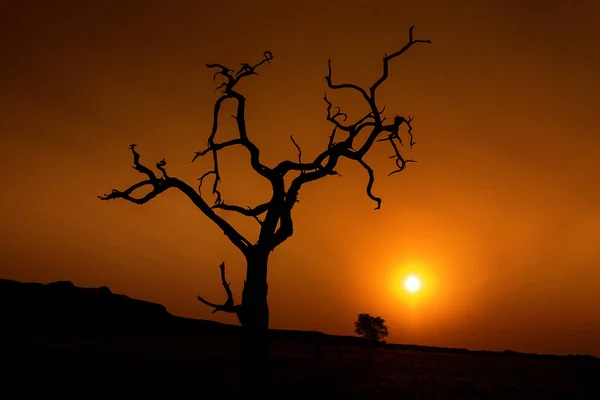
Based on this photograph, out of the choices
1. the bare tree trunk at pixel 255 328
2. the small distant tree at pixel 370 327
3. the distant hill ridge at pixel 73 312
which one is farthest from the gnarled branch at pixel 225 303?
the small distant tree at pixel 370 327

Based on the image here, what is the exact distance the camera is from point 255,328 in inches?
431

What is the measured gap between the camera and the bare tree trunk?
10.9 m

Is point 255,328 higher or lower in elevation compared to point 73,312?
lower

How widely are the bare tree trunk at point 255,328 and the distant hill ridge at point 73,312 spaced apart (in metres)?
44.1

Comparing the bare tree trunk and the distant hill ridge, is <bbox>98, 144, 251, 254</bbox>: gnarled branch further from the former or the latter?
the distant hill ridge

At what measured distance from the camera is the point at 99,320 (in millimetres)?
74000

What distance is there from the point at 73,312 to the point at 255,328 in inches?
2706

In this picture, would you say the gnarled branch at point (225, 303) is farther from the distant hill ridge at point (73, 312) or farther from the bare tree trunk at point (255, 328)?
A: the distant hill ridge at point (73, 312)

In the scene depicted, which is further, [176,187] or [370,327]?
[370,327]

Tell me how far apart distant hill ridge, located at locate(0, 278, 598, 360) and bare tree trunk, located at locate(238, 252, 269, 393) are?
44.1 meters

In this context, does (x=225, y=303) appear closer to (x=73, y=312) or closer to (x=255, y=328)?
(x=255, y=328)

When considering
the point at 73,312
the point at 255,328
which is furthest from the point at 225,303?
the point at 73,312

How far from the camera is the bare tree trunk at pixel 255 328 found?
10.9 meters

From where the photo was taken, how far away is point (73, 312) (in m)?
71.0
